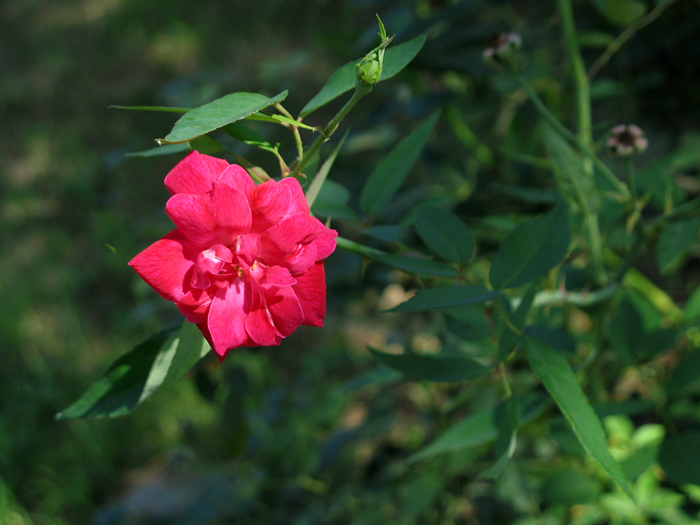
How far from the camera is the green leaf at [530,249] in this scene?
20.0 inches

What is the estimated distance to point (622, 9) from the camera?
78cm

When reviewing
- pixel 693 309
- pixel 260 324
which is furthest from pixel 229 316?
pixel 693 309

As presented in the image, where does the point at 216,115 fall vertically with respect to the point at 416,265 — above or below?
above

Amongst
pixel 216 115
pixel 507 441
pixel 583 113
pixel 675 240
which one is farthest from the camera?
pixel 583 113

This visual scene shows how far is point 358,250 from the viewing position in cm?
50

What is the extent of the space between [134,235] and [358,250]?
183cm

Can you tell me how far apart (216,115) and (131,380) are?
25 cm

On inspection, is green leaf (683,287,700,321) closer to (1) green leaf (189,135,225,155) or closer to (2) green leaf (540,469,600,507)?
(2) green leaf (540,469,600,507)

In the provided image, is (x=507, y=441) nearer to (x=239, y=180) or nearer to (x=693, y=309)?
(x=239, y=180)

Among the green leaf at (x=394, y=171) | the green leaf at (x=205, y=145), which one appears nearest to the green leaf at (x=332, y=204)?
the green leaf at (x=394, y=171)

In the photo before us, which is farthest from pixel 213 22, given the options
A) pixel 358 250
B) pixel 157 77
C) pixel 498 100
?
pixel 358 250

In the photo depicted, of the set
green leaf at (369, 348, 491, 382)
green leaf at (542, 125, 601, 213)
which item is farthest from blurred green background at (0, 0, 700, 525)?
green leaf at (369, 348, 491, 382)

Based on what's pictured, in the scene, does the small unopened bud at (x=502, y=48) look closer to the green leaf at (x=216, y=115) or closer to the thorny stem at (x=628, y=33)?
the thorny stem at (x=628, y=33)

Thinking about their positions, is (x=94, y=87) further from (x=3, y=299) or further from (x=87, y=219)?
(x=3, y=299)
